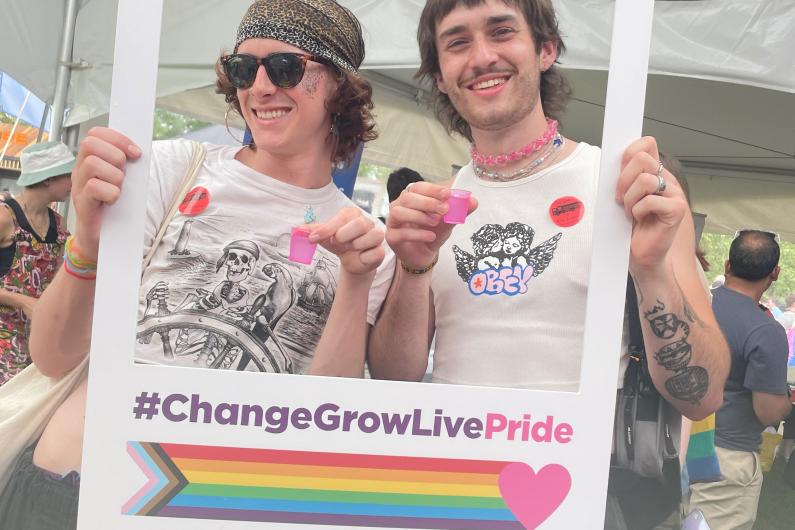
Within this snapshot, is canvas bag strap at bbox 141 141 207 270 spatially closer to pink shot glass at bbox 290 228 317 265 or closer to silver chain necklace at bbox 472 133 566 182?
pink shot glass at bbox 290 228 317 265

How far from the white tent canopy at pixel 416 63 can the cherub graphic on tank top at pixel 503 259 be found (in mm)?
232

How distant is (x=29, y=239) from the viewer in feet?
9.19

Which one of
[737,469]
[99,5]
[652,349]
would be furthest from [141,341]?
[737,469]

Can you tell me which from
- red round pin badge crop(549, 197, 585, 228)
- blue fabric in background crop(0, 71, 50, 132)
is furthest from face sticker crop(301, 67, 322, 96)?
blue fabric in background crop(0, 71, 50, 132)

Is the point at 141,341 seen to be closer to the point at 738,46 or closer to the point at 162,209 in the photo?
the point at 162,209

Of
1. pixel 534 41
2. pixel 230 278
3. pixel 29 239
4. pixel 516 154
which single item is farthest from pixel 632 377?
pixel 29 239

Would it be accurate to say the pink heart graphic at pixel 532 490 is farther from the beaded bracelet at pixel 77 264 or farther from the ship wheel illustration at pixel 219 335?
the beaded bracelet at pixel 77 264

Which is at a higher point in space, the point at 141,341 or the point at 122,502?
the point at 141,341

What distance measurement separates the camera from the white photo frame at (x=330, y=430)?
0.92 meters

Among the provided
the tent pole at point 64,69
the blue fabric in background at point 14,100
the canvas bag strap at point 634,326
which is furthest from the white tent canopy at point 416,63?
the blue fabric in background at point 14,100

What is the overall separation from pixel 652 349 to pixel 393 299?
0.43 meters

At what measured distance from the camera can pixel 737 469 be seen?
3305 millimetres

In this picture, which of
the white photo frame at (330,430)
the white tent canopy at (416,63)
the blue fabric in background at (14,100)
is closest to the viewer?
the white photo frame at (330,430)

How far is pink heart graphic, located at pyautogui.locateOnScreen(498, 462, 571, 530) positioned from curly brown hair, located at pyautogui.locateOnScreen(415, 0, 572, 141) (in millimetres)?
694
